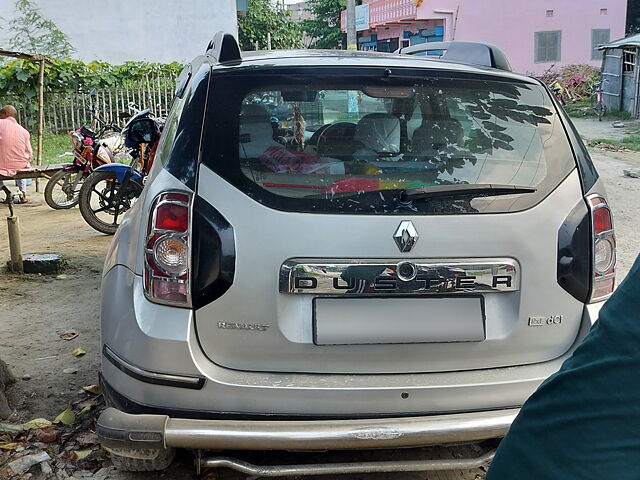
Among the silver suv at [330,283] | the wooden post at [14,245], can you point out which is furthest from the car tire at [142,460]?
the wooden post at [14,245]

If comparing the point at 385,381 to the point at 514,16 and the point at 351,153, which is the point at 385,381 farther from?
the point at 514,16

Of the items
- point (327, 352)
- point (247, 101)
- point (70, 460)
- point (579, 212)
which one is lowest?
point (70, 460)

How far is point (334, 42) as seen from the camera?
46219 millimetres

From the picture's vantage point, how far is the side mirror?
7.87m

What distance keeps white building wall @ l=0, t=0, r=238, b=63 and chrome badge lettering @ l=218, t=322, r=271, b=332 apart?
2160cm

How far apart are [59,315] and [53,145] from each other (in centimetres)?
1169

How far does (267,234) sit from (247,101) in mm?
572

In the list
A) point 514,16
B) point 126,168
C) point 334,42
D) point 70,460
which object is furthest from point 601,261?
point 334,42

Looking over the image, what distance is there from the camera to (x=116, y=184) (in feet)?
26.5

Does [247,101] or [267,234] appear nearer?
[267,234]

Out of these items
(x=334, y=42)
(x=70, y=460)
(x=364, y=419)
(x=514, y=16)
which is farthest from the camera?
(x=334, y=42)

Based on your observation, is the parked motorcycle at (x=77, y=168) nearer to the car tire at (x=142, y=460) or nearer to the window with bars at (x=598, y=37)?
the car tire at (x=142, y=460)

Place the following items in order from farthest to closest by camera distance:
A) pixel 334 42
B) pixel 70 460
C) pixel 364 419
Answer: pixel 334 42 → pixel 70 460 → pixel 364 419

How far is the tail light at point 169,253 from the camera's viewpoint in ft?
8.64
